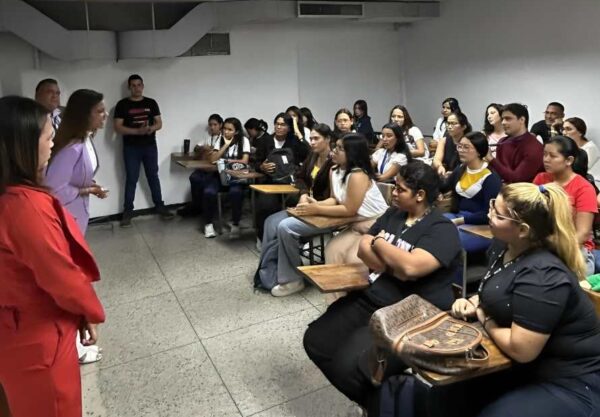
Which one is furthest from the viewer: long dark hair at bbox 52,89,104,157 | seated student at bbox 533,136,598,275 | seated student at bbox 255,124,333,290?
seated student at bbox 255,124,333,290

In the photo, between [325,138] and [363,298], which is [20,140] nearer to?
[363,298]

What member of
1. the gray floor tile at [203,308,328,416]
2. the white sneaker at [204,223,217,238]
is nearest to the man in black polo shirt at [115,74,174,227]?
the white sneaker at [204,223,217,238]

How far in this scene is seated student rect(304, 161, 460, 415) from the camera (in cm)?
211

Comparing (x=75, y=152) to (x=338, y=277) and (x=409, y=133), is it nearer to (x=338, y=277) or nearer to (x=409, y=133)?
(x=338, y=277)

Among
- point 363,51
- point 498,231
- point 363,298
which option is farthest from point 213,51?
point 498,231

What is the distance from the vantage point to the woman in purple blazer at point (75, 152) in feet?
8.36

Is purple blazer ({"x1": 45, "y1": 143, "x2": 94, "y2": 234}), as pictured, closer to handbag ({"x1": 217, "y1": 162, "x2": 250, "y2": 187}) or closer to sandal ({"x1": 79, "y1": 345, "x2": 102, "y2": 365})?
sandal ({"x1": 79, "y1": 345, "x2": 102, "y2": 365})

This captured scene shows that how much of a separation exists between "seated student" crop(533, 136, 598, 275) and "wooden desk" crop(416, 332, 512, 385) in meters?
1.46

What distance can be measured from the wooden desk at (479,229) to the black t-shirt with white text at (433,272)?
895 mm

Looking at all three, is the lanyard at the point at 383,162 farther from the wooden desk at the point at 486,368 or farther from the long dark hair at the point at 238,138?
the wooden desk at the point at 486,368

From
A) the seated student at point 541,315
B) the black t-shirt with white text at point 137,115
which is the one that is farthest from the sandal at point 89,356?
the black t-shirt with white text at point 137,115

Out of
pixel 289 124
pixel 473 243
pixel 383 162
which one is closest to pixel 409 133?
pixel 383 162

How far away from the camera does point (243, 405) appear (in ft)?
8.39

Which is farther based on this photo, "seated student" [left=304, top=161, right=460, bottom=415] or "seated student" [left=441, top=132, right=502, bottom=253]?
"seated student" [left=441, top=132, right=502, bottom=253]
